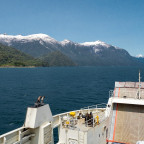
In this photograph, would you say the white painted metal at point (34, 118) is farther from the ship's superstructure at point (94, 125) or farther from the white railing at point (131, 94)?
the white railing at point (131, 94)

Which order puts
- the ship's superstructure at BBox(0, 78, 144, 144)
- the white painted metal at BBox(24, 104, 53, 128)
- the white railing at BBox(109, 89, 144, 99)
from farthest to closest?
the white railing at BBox(109, 89, 144, 99), the ship's superstructure at BBox(0, 78, 144, 144), the white painted metal at BBox(24, 104, 53, 128)

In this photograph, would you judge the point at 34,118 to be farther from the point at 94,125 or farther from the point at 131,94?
the point at 131,94

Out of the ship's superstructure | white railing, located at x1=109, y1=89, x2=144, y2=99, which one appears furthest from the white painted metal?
white railing, located at x1=109, y1=89, x2=144, y2=99

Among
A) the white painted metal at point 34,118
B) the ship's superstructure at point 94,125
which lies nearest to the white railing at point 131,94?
the ship's superstructure at point 94,125

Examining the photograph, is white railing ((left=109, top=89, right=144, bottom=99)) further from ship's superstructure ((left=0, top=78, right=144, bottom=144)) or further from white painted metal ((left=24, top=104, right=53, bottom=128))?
white painted metal ((left=24, top=104, right=53, bottom=128))

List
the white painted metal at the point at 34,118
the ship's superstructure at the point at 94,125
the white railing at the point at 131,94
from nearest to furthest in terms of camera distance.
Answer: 1. the white painted metal at the point at 34,118
2. the ship's superstructure at the point at 94,125
3. the white railing at the point at 131,94

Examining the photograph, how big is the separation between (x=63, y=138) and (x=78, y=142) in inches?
96.8

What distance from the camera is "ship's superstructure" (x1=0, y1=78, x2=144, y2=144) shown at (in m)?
21.1

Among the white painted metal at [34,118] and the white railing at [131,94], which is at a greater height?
the white railing at [131,94]

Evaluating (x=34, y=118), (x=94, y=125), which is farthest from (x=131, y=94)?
(x=34, y=118)

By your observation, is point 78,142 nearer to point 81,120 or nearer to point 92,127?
point 92,127

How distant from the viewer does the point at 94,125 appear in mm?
24969

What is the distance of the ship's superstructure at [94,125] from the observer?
21.1 m

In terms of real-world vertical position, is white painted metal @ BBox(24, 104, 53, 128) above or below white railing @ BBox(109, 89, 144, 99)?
below
